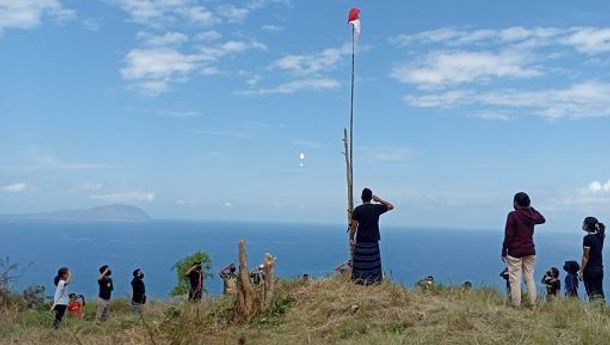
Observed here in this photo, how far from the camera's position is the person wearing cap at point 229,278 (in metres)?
11.2

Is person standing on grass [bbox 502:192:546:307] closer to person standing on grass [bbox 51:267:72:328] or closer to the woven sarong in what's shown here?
the woven sarong

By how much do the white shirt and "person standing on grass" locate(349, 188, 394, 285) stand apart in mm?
5475

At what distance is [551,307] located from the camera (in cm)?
852

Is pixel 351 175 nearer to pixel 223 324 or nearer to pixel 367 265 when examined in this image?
pixel 367 265

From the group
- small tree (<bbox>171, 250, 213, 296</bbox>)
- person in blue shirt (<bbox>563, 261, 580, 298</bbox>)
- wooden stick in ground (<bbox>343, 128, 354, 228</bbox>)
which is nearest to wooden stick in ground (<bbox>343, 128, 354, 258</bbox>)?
wooden stick in ground (<bbox>343, 128, 354, 228</bbox>)

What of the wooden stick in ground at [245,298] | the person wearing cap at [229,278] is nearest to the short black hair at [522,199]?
the wooden stick in ground at [245,298]

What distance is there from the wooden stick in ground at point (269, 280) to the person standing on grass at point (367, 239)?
135cm

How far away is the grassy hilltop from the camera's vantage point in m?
7.15

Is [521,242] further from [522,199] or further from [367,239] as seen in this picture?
[367,239]

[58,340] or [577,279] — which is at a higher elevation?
[577,279]

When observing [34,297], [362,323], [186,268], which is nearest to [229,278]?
[362,323]

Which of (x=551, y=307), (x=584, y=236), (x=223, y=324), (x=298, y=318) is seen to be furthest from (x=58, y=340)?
(x=584, y=236)

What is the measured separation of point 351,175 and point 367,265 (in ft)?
5.82

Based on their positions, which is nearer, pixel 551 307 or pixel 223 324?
pixel 551 307
